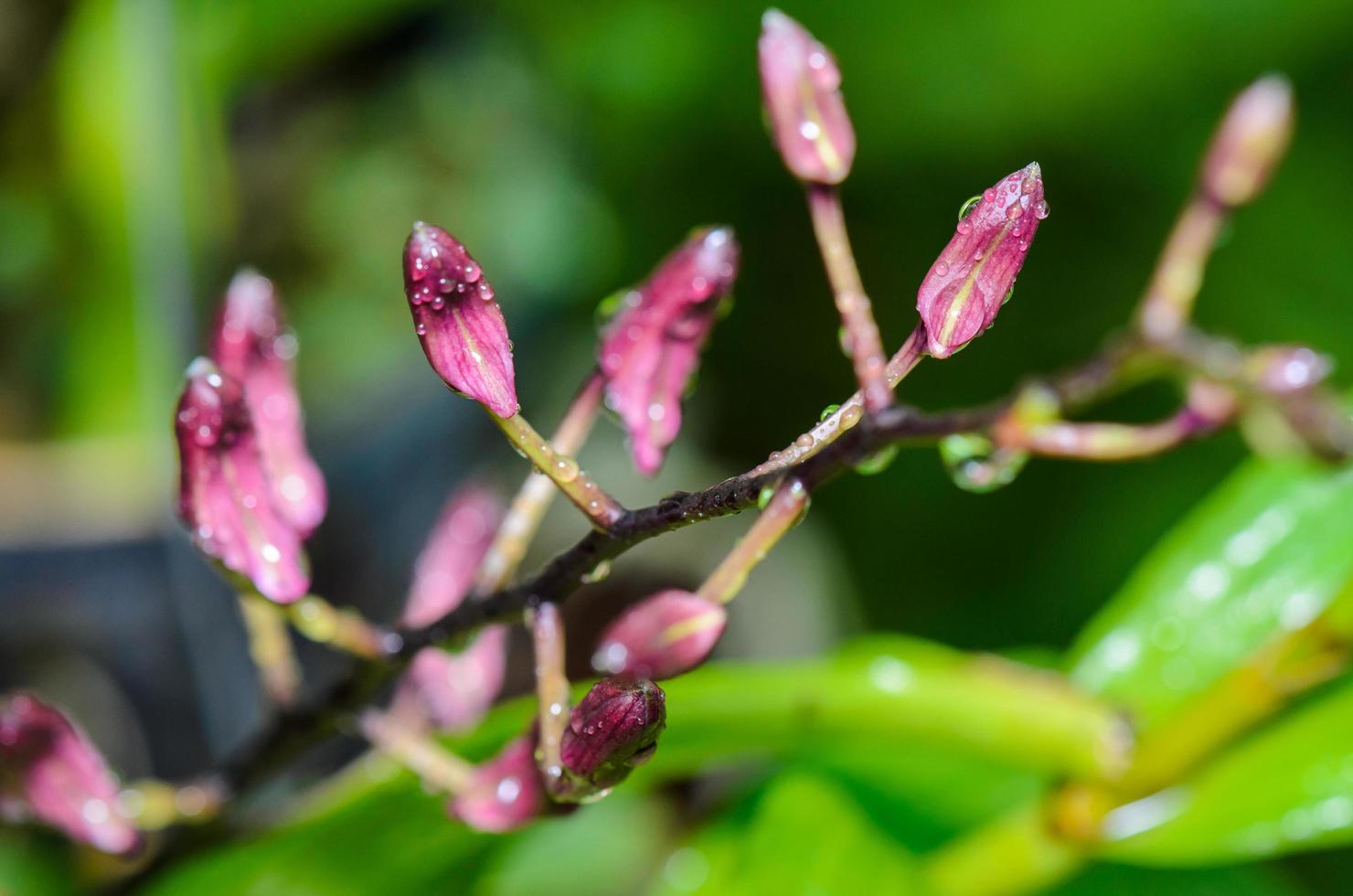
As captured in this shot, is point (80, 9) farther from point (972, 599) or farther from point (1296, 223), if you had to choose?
point (1296, 223)

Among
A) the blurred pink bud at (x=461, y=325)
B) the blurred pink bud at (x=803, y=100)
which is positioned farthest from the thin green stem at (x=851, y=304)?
the blurred pink bud at (x=461, y=325)

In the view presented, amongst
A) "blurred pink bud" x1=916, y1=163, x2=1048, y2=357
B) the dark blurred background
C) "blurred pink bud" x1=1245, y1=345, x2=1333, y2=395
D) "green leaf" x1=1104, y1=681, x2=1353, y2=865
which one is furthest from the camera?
the dark blurred background

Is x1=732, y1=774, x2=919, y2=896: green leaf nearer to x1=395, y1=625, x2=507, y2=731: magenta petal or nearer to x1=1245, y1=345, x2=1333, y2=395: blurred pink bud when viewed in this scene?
x1=395, y1=625, x2=507, y2=731: magenta petal

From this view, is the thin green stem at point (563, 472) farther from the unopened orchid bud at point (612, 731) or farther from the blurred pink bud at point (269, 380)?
the blurred pink bud at point (269, 380)

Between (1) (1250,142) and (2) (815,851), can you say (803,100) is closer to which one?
(1) (1250,142)

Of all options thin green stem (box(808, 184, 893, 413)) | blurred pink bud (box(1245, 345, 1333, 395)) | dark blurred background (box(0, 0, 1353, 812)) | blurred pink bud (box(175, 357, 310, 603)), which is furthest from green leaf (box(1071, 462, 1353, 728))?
dark blurred background (box(0, 0, 1353, 812))

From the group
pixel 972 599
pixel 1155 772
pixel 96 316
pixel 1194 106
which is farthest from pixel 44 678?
pixel 1194 106
